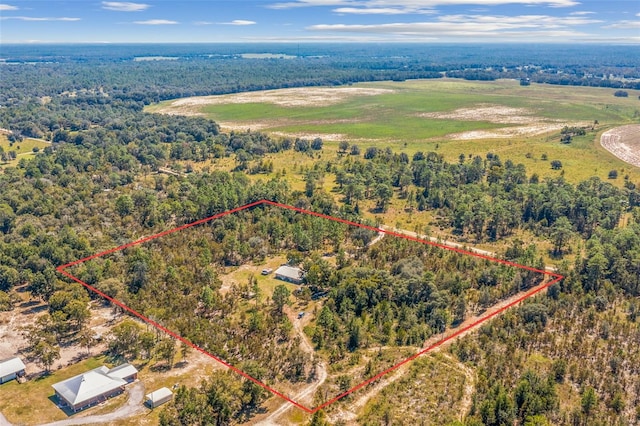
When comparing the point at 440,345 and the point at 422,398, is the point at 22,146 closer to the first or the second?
the point at 440,345

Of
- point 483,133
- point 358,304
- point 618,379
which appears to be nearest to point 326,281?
point 358,304

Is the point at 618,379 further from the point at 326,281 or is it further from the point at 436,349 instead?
the point at 326,281

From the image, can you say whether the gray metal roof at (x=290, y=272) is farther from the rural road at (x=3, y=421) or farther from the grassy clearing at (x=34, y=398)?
the rural road at (x=3, y=421)

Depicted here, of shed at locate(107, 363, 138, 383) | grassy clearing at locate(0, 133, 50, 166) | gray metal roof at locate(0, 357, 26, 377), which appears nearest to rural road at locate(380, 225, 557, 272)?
shed at locate(107, 363, 138, 383)

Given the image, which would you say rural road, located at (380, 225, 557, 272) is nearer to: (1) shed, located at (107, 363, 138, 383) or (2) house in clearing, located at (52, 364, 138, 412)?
(1) shed, located at (107, 363, 138, 383)

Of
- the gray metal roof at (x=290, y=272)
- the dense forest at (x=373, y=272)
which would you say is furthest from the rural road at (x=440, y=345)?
the gray metal roof at (x=290, y=272)

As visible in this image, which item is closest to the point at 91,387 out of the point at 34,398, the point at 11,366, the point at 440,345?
the point at 34,398
